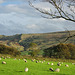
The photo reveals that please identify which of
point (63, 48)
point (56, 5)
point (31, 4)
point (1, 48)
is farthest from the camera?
point (1, 48)

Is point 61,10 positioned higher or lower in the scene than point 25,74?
higher

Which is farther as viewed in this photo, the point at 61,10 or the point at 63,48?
the point at 63,48

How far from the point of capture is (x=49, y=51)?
7531cm

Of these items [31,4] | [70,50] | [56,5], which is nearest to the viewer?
[56,5]

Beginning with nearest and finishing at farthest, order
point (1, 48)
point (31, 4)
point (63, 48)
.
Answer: point (31, 4), point (63, 48), point (1, 48)

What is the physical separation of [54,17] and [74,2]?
1.89m

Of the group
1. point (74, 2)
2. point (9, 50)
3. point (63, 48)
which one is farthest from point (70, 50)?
point (74, 2)

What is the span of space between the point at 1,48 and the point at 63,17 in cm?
6724

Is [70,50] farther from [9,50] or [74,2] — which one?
[74,2]

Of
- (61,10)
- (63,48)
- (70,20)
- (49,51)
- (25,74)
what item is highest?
(61,10)

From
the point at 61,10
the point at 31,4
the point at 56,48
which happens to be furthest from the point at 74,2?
the point at 56,48

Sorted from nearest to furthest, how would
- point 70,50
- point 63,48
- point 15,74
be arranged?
point 15,74 < point 63,48 < point 70,50

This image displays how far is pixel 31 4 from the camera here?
37.0 feet

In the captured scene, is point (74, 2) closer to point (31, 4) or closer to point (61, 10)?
point (61, 10)
